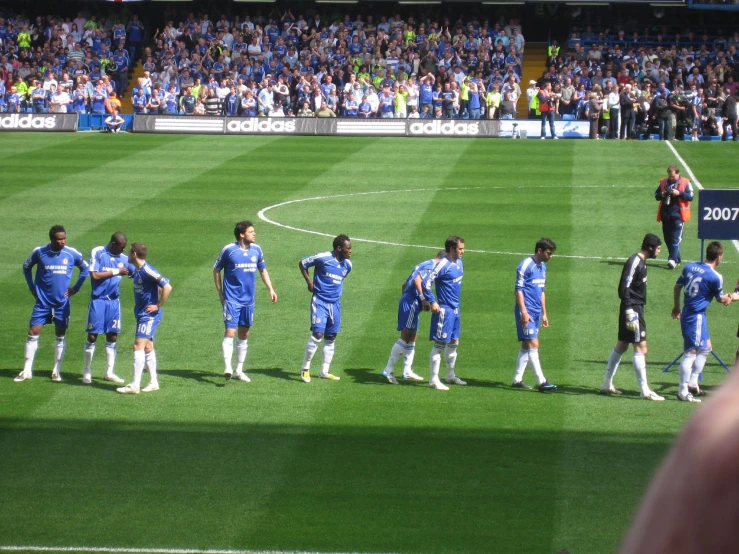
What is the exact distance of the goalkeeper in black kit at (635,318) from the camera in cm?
1329

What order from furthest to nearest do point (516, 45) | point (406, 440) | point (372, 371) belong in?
point (516, 45), point (372, 371), point (406, 440)

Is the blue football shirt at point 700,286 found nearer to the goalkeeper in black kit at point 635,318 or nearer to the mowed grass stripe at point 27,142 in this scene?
the goalkeeper in black kit at point 635,318

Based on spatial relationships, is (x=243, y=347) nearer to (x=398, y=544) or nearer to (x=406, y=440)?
(x=406, y=440)

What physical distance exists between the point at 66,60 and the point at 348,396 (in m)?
37.1

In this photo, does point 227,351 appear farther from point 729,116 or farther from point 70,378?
point 729,116

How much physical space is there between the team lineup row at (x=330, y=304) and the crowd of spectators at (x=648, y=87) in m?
26.1

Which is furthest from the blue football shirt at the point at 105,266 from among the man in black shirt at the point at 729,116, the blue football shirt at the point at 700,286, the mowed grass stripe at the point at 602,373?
the man in black shirt at the point at 729,116

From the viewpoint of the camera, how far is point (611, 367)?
44.1ft

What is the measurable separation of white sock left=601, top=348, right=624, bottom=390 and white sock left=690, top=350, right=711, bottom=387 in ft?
3.10

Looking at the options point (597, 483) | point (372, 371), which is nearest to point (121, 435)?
point (372, 371)

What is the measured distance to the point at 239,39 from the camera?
4762cm

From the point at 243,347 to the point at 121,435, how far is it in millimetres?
2718

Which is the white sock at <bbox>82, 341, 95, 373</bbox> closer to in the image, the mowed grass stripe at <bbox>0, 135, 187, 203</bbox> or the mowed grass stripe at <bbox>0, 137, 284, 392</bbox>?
the mowed grass stripe at <bbox>0, 137, 284, 392</bbox>

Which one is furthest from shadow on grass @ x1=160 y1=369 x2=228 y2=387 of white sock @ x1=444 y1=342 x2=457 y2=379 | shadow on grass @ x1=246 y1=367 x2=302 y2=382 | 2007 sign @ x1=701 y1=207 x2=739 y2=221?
2007 sign @ x1=701 y1=207 x2=739 y2=221
